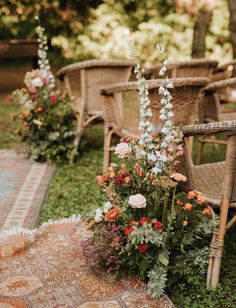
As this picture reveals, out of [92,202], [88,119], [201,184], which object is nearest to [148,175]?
[201,184]

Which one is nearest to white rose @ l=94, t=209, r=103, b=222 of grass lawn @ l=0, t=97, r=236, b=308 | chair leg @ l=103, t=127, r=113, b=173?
grass lawn @ l=0, t=97, r=236, b=308

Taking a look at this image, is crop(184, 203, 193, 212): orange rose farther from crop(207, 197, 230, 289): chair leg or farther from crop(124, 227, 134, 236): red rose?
crop(124, 227, 134, 236): red rose

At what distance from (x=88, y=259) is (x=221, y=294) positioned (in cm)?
64

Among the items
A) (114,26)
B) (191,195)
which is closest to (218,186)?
(191,195)

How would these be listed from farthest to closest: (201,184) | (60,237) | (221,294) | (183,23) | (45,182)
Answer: (183,23), (45,182), (60,237), (201,184), (221,294)

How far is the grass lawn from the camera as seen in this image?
215 centimetres

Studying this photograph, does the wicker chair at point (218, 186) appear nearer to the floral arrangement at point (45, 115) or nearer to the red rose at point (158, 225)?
the red rose at point (158, 225)

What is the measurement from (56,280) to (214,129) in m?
1.01

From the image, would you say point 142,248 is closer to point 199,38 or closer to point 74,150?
point 74,150

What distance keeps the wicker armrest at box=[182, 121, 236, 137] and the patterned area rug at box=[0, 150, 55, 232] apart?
129cm

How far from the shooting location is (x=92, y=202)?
3275 mm

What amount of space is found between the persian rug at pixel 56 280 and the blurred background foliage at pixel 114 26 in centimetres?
695

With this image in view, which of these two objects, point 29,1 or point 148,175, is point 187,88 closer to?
point 148,175

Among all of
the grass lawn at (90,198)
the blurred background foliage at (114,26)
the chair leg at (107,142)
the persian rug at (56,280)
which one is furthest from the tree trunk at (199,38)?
the persian rug at (56,280)
